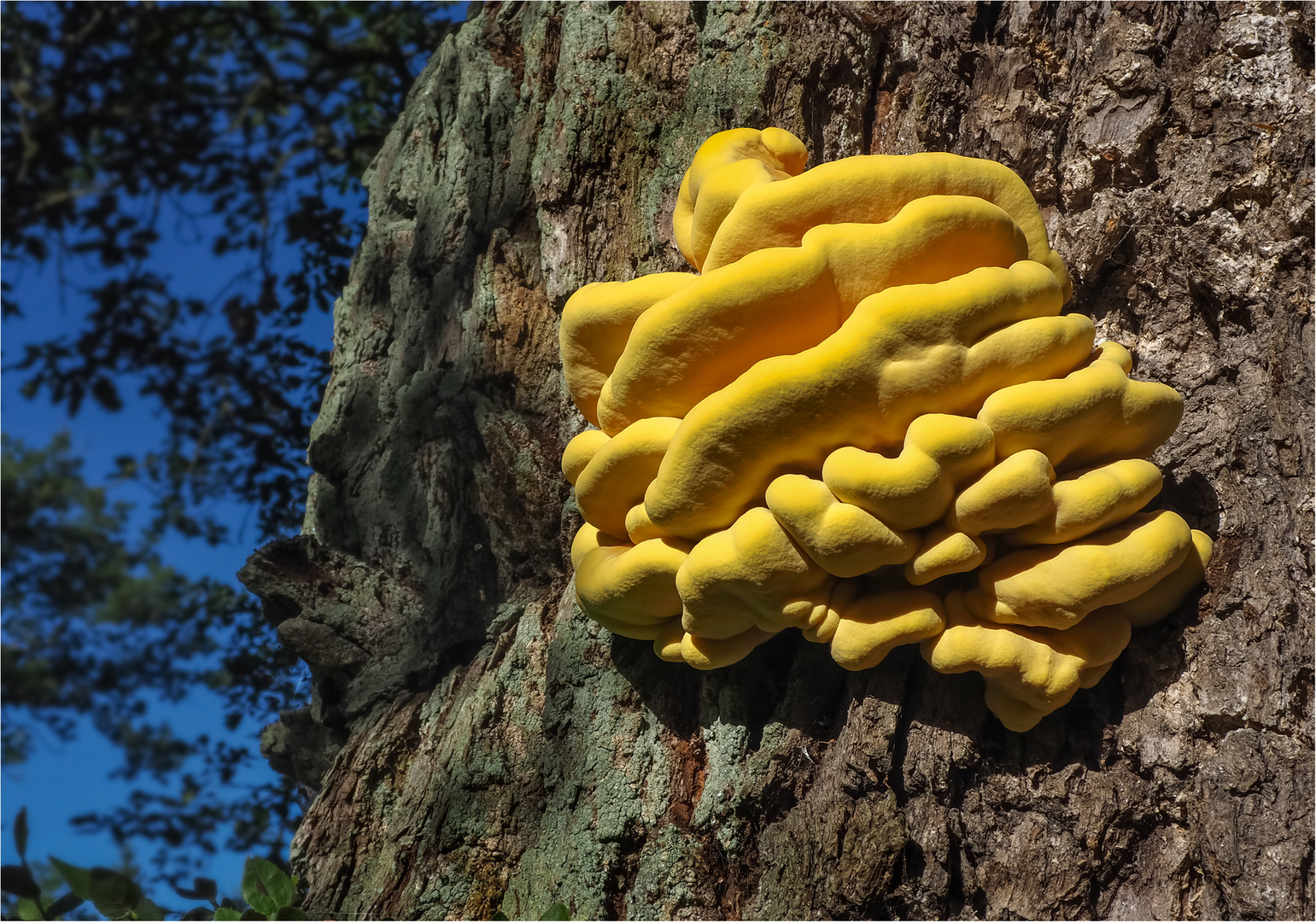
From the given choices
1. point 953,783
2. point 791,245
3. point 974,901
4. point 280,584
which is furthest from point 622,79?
point 974,901

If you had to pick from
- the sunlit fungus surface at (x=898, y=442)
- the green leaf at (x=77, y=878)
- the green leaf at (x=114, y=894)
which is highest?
the green leaf at (x=77, y=878)

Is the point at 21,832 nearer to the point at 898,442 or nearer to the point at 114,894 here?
the point at 114,894

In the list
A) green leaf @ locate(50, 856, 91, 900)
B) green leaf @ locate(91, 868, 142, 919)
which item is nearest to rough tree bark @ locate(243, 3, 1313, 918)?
green leaf @ locate(91, 868, 142, 919)

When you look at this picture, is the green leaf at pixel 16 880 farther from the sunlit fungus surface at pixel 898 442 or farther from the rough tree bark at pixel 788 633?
the sunlit fungus surface at pixel 898 442

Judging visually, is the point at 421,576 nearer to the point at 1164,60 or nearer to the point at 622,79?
the point at 622,79

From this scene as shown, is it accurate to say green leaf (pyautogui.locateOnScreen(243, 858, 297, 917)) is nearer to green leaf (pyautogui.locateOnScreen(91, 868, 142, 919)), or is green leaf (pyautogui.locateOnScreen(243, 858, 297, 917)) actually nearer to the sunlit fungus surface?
green leaf (pyautogui.locateOnScreen(91, 868, 142, 919))

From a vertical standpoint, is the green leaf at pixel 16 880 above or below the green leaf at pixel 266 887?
above

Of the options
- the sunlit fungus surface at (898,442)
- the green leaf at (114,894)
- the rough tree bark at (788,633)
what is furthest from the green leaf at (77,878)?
the sunlit fungus surface at (898,442)
